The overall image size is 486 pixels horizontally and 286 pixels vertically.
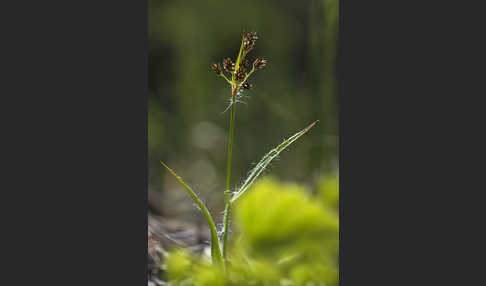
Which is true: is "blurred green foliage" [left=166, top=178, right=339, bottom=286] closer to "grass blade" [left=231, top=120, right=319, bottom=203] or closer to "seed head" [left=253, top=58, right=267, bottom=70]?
"grass blade" [left=231, top=120, right=319, bottom=203]

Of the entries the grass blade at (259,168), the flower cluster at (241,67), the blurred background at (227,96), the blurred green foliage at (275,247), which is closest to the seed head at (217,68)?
the flower cluster at (241,67)

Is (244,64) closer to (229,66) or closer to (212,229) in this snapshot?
(229,66)

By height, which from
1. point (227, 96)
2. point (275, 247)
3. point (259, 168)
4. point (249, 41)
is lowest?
point (275, 247)

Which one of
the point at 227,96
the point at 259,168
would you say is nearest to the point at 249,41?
the point at 227,96

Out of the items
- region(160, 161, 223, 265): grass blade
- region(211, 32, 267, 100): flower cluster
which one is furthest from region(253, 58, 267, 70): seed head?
region(160, 161, 223, 265): grass blade

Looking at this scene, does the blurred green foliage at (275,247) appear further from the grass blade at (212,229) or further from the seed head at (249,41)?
the seed head at (249,41)

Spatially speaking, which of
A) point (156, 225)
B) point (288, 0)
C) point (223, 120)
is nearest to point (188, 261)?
point (156, 225)

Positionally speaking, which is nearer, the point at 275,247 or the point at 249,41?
the point at 249,41
